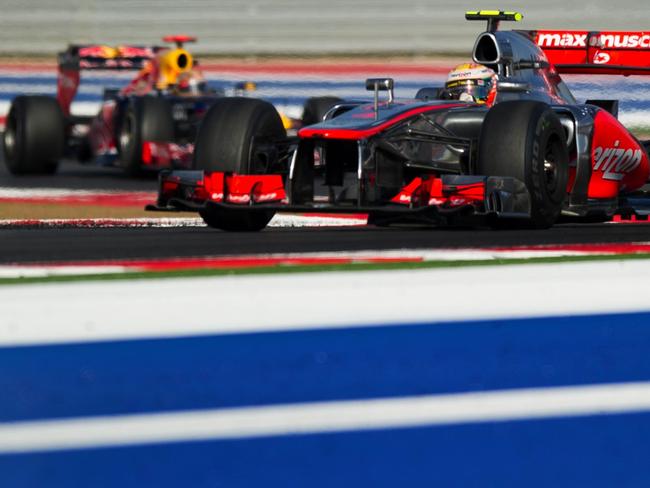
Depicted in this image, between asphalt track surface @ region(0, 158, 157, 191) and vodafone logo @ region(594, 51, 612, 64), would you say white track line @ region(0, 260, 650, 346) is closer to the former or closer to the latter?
vodafone logo @ region(594, 51, 612, 64)

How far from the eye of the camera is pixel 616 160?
7.29 metres

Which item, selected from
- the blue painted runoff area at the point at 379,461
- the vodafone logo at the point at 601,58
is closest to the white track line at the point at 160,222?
the vodafone logo at the point at 601,58

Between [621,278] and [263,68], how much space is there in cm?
1313

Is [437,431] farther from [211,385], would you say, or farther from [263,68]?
[263,68]

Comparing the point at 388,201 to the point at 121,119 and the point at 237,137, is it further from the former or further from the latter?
the point at 121,119

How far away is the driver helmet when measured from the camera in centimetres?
737

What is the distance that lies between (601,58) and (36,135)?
6.05 metres

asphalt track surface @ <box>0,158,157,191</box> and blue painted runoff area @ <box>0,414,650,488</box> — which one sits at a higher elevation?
blue painted runoff area @ <box>0,414,650,488</box>

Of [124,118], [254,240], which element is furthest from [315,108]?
[254,240]

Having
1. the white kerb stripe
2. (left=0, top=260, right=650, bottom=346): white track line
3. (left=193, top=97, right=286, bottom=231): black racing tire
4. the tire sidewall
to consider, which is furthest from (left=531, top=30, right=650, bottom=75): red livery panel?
the white kerb stripe

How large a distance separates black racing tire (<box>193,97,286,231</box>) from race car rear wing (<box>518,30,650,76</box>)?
228 cm

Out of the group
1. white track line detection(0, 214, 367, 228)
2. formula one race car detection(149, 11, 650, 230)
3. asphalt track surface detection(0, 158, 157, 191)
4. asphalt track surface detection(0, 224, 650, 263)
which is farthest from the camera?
asphalt track surface detection(0, 158, 157, 191)

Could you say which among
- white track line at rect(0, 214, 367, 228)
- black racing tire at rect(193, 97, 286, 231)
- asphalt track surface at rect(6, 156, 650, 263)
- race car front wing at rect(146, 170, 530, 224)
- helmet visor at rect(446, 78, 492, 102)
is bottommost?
white track line at rect(0, 214, 367, 228)

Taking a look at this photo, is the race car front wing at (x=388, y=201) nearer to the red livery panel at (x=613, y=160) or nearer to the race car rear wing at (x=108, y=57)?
the red livery panel at (x=613, y=160)
